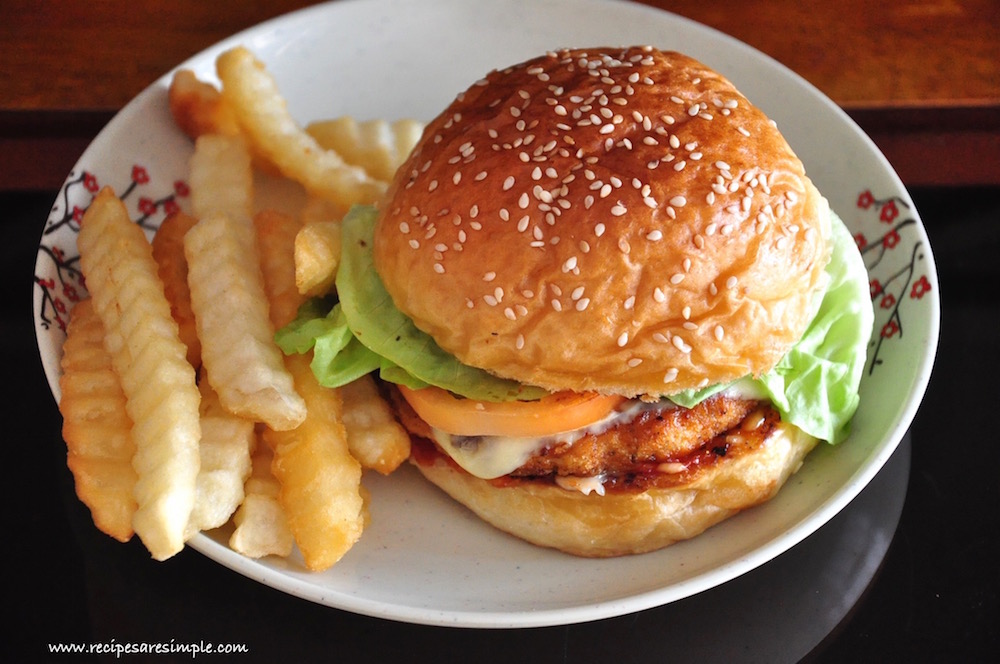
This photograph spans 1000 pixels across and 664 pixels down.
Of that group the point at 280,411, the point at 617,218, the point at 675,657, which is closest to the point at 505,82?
the point at 617,218

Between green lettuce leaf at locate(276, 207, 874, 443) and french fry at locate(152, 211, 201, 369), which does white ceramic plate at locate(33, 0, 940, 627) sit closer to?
green lettuce leaf at locate(276, 207, 874, 443)

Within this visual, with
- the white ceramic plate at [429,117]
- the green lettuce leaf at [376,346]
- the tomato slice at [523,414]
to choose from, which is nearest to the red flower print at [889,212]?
the white ceramic plate at [429,117]

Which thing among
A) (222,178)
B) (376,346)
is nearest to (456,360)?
(376,346)

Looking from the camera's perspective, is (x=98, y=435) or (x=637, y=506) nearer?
(x=98, y=435)

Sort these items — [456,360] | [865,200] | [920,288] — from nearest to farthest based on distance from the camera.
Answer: [456,360], [920,288], [865,200]

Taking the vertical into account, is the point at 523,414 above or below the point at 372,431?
above

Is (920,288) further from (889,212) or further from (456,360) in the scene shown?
(456,360)
